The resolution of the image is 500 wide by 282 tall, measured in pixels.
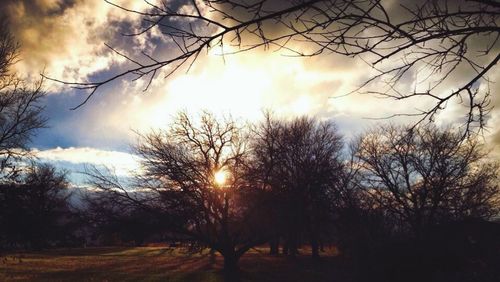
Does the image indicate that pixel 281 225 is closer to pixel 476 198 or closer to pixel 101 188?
pixel 101 188

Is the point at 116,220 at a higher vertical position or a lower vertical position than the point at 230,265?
higher

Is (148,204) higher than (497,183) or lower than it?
lower

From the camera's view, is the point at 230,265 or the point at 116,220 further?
the point at 230,265

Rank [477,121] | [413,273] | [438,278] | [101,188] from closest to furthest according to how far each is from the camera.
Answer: [477,121], [438,278], [413,273], [101,188]

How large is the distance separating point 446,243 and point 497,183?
2028 centimetres

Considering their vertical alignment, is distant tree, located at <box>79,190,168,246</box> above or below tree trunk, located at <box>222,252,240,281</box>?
above

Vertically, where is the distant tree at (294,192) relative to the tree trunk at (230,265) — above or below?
above

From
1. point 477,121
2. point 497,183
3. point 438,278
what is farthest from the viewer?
point 497,183

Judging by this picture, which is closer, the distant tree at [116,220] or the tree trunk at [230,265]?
the distant tree at [116,220]

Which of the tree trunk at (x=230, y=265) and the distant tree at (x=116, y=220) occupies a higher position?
the distant tree at (x=116, y=220)

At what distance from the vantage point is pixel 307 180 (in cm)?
1884

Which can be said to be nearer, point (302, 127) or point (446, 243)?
point (446, 243)

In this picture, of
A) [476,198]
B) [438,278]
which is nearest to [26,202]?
[438,278]

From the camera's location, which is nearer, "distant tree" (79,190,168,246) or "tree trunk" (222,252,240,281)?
"distant tree" (79,190,168,246)
